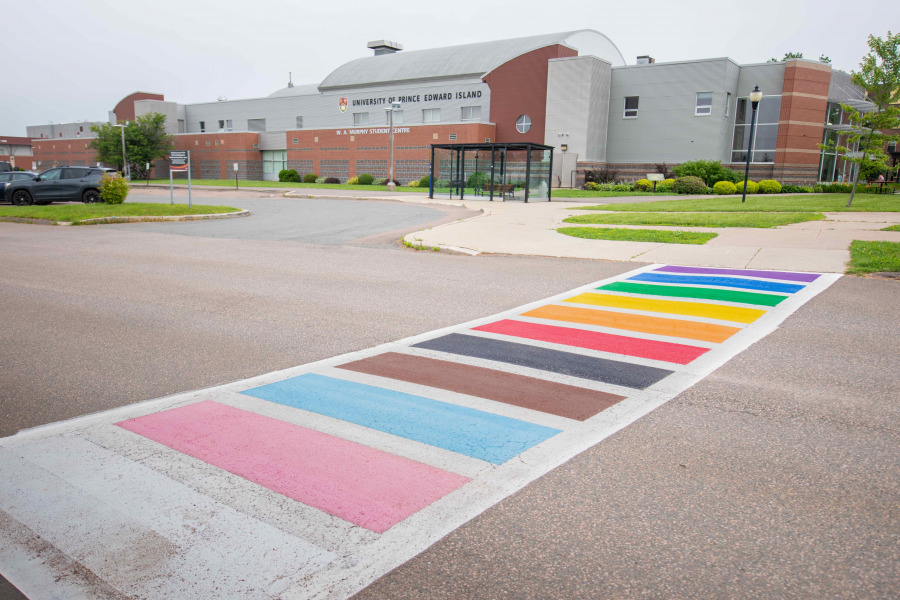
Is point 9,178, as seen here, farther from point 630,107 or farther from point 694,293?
point 630,107

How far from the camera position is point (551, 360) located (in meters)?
6.05

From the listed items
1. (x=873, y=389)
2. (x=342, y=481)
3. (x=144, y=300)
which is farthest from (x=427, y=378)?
(x=144, y=300)

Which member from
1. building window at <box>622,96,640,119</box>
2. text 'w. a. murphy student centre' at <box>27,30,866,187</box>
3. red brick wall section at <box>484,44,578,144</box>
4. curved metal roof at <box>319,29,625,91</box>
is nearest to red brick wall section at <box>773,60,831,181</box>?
text 'w. a. murphy student centre' at <box>27,30,866,187</box>

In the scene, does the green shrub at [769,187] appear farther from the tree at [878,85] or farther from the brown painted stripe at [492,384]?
the brown painted stripe at [492,384]

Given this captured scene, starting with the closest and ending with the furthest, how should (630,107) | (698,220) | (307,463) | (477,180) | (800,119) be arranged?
(307,463)
(698,220)
(477,180)
(800,119)
(630,107)

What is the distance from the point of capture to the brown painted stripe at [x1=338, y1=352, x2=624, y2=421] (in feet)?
16.0

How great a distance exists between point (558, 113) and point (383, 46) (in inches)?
1374

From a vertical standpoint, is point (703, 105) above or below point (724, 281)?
above

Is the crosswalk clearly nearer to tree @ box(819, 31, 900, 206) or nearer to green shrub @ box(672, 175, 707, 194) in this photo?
tree @ box(819, 31, 900, 206)

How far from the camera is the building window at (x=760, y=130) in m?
42.3

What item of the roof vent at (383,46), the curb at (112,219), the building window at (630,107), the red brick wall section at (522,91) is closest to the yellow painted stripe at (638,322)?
the curb at (112,219)

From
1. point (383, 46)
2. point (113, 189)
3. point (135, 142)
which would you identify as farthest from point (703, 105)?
point (135, 142)

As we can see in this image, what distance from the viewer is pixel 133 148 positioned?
6675 cm

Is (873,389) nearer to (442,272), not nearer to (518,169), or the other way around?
(442,272)
